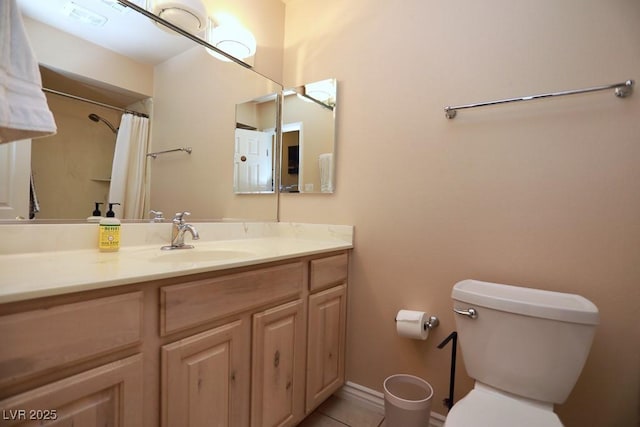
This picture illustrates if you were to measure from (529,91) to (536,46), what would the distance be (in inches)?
7.2

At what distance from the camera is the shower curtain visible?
123 cm

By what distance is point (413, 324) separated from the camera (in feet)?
4.44

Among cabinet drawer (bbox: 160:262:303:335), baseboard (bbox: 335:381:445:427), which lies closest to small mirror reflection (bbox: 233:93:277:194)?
cabinet drawer (bbox: 160:262:303:335)

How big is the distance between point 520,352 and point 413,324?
0.44m

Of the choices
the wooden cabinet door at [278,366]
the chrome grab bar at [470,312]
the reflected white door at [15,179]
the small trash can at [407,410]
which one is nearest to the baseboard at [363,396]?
the small trash can at [407,410]

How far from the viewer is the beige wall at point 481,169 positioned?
1088 millimetres

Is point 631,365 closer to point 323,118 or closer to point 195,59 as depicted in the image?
point 323,118

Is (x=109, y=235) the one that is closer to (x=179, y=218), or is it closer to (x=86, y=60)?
(x=179, y=218)

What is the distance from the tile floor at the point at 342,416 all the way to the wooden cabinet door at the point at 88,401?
3.15 ft

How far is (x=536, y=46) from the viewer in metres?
1.21

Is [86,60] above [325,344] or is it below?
above

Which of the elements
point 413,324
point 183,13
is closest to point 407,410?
point 413,324

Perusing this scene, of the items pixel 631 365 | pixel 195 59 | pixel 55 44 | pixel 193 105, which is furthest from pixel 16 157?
pixel 631 365

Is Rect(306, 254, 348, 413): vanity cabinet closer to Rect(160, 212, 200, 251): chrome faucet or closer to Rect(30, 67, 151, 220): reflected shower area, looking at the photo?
Rect(160, 212, 200, 251): chrome faucet
